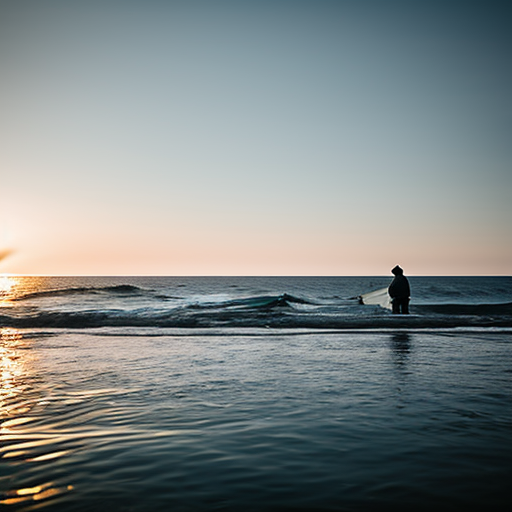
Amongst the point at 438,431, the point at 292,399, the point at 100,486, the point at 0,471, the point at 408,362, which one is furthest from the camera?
the point at 408,362

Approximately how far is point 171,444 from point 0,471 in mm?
1375

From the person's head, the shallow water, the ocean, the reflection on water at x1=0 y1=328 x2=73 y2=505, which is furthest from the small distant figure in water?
the reflection on water at x1=0 y1=328 x2=73 y2=505

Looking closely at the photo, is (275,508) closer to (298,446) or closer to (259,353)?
(298,446)

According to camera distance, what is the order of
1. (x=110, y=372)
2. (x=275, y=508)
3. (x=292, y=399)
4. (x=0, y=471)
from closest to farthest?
1. (x=275, y=508)
2. (x=0, y=471)
3. (x=292, y=399)
4. (x=110, y=372)

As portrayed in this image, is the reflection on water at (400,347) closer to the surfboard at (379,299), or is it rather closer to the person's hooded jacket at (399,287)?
the person's hooded jacket at (399,287)

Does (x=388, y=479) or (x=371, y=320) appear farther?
(x=371, y=320)

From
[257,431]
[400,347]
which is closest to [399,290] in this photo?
[400,347]

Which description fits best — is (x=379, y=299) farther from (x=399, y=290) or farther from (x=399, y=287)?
(x=399, y=287)

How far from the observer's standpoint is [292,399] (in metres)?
5.93

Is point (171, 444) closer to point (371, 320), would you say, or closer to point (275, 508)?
point (275, 508)

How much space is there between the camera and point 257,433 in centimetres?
454

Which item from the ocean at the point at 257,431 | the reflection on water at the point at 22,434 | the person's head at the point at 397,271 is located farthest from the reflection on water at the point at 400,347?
the reflection on water at the point at 22,434

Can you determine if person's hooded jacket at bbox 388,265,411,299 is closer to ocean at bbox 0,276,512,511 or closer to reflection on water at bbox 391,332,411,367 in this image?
reflection on water at bbox 391,332,411,367

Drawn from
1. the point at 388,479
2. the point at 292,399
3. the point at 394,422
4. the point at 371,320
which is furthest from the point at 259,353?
the point at 371,320
